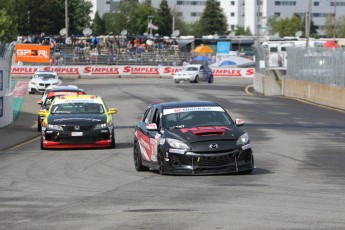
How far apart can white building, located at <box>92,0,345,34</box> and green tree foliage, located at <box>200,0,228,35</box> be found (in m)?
23.3

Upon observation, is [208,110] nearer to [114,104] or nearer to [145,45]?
Result: [114,104]

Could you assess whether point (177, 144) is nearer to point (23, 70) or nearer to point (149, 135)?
point (149, 135)

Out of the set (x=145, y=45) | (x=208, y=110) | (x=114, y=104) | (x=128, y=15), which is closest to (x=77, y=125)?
(x=208, y=110)

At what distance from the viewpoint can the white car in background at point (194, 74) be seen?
72500mm

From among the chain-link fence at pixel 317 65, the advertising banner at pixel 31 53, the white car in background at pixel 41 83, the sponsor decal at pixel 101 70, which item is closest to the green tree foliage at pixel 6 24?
the advertising banner at pixel 31 53

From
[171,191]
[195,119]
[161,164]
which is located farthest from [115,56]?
[171,191]

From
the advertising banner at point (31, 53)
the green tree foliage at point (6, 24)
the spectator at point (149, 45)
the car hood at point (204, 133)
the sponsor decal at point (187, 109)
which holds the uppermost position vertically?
the green tree foliage at point (6, 24)

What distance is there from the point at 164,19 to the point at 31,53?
71.9m

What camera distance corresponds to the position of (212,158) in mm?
16203

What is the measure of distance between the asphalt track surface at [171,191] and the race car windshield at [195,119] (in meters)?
1.03

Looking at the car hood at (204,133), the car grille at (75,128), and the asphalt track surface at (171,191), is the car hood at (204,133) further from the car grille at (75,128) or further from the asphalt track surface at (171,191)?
the car grille at (75,128)

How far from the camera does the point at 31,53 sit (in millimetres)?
78375

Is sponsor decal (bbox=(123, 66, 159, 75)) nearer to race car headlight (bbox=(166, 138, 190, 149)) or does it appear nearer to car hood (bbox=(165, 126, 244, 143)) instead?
car hood (bbox=(165, 126, 244, 143))

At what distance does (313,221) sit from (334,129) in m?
19.4
